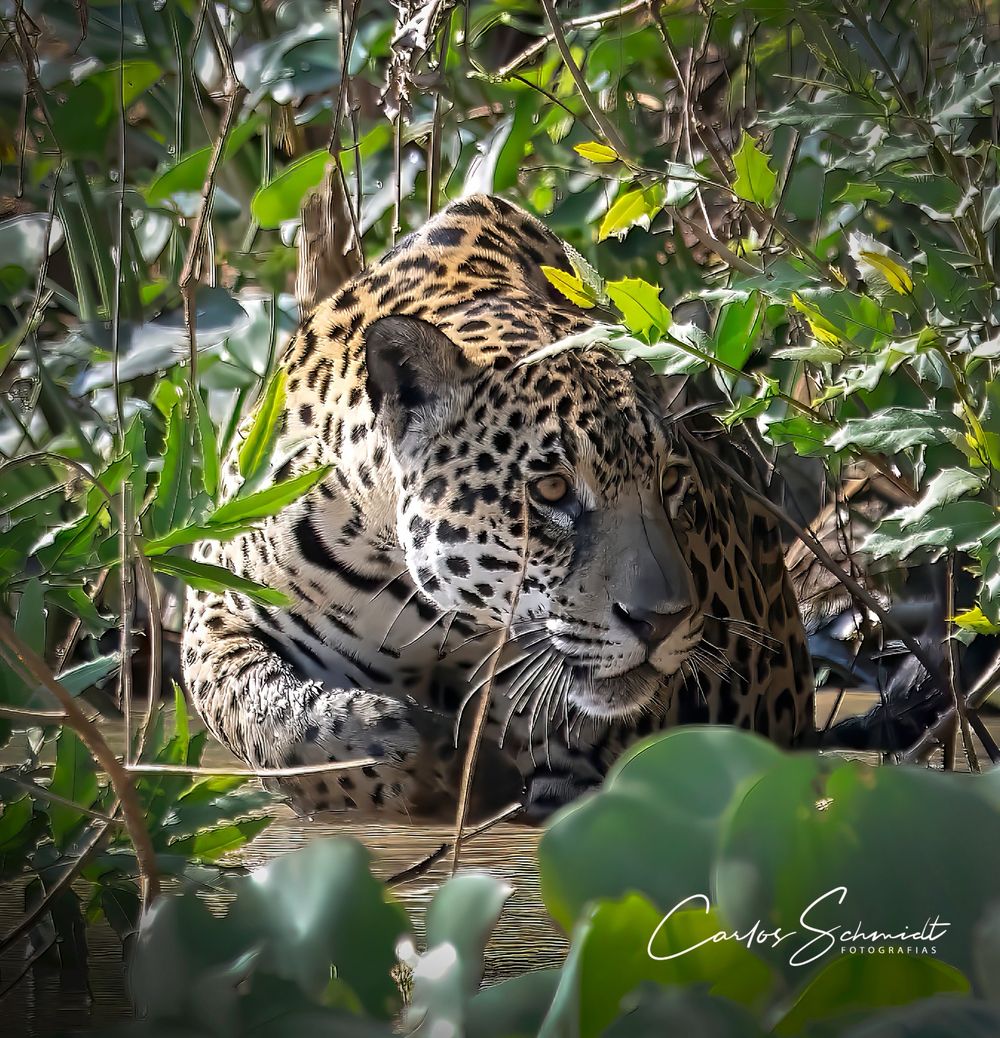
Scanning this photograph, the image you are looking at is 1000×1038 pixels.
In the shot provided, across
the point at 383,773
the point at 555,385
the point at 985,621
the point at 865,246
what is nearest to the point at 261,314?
the point at 555,385

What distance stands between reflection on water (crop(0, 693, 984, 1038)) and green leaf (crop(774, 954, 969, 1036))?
9.8 inches

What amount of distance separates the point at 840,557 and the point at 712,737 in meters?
1.64

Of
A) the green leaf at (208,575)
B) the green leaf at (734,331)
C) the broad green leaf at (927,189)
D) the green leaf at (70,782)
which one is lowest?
the green leaf at (70,782)

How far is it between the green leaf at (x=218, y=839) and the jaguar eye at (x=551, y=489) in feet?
2.65

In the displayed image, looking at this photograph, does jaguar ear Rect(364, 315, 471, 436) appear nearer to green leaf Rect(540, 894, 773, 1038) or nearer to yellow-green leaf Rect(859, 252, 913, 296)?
yellow-green leaf Rect(859, 252, 913, 296)

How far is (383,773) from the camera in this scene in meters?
1.48

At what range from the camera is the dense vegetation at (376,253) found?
51 cm

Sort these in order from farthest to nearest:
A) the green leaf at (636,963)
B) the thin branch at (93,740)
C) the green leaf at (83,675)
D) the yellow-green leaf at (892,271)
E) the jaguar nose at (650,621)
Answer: the jaguar nose at (650,621)
the yellow-green leaf at (892,271)
the green leaf at (83,675)
the thin branch at (93,740)
the green leaf at (636,963)

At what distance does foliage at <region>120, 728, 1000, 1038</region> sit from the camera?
445mm

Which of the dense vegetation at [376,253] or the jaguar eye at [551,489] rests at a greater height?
the dense vegetation at [376,253]

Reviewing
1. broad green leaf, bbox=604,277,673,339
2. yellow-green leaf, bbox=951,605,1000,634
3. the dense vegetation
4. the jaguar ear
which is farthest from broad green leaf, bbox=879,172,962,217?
the jaguar ear

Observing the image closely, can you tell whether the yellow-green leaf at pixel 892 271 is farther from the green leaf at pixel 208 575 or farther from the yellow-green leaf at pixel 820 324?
the green leaf at pixel 208 575

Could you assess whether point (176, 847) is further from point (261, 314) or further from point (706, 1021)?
point (261, 314)

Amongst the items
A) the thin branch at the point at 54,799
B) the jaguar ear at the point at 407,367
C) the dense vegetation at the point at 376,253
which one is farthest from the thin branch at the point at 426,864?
the jaguar ear at the point at 407,367
